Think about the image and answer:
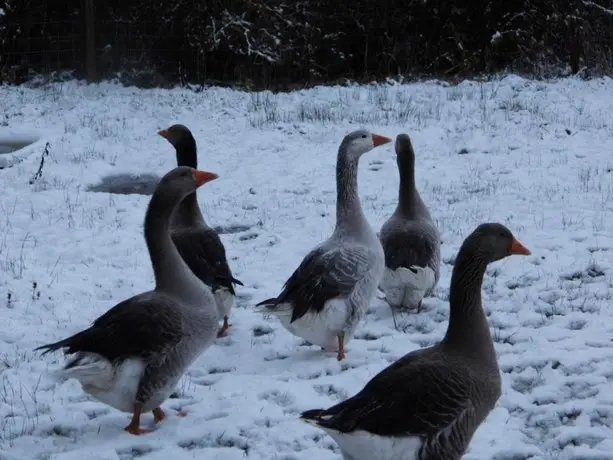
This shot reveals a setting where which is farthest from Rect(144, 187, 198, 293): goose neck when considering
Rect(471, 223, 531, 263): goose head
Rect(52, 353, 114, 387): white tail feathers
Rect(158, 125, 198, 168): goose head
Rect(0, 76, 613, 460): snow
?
Rect(158, 125, 198, 168): goose head

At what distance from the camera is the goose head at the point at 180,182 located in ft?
19.0

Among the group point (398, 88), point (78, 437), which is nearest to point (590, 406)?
point (78, 437)

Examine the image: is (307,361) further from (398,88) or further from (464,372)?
(398,88)

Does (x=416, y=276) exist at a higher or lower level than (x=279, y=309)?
higher

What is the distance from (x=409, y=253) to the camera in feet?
24.3

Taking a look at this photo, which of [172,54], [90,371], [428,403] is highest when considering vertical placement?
[172,54]

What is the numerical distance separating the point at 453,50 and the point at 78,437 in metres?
19.1

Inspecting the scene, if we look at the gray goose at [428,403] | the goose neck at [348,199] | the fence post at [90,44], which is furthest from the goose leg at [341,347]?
the fence post at [90,44]

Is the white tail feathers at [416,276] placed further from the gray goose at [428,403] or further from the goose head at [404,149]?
the gray goose at [428,403]

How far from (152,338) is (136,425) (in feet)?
1.96

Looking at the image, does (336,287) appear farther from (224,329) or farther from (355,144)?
(355,144)

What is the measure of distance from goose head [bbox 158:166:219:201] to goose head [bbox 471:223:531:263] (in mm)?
1846

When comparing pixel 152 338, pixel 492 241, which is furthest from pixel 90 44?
pixel 492 241

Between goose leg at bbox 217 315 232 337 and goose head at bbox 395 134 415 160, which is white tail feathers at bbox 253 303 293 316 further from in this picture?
goose head at bbox 395 134 415 160
